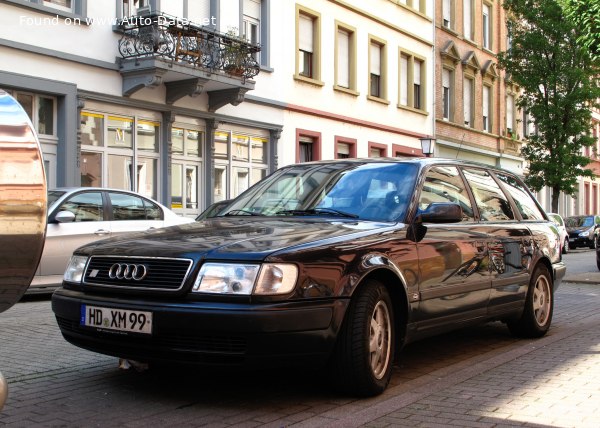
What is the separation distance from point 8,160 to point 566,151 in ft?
106

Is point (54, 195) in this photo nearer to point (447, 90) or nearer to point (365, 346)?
point (365, 346)

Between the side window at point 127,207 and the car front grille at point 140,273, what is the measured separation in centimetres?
700

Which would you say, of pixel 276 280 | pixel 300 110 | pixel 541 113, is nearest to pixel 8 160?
→ pixel 276 280

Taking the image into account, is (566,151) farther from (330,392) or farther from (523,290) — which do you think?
(330,392)

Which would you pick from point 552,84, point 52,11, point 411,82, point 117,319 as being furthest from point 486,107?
point 117,319

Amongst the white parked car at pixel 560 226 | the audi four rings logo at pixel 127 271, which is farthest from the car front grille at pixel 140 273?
the white parked car at pixel 560 226

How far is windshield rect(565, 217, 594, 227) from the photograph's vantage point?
31.9 meters

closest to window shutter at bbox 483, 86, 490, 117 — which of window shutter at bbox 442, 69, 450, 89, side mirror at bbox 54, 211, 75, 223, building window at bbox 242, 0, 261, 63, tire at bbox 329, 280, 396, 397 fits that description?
window shutter at bbox 442, 69, 450, 89

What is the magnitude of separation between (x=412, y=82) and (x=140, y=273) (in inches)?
1073

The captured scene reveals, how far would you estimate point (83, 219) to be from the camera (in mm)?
11117

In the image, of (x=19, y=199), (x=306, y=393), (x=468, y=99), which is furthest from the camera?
(x=468, y=99)

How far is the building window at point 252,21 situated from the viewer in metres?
22.0

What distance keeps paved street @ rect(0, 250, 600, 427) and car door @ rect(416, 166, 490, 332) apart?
0.45m

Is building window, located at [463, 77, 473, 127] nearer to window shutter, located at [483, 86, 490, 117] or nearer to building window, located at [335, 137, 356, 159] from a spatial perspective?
window shutter, located at [483, 86, 490, 117]
